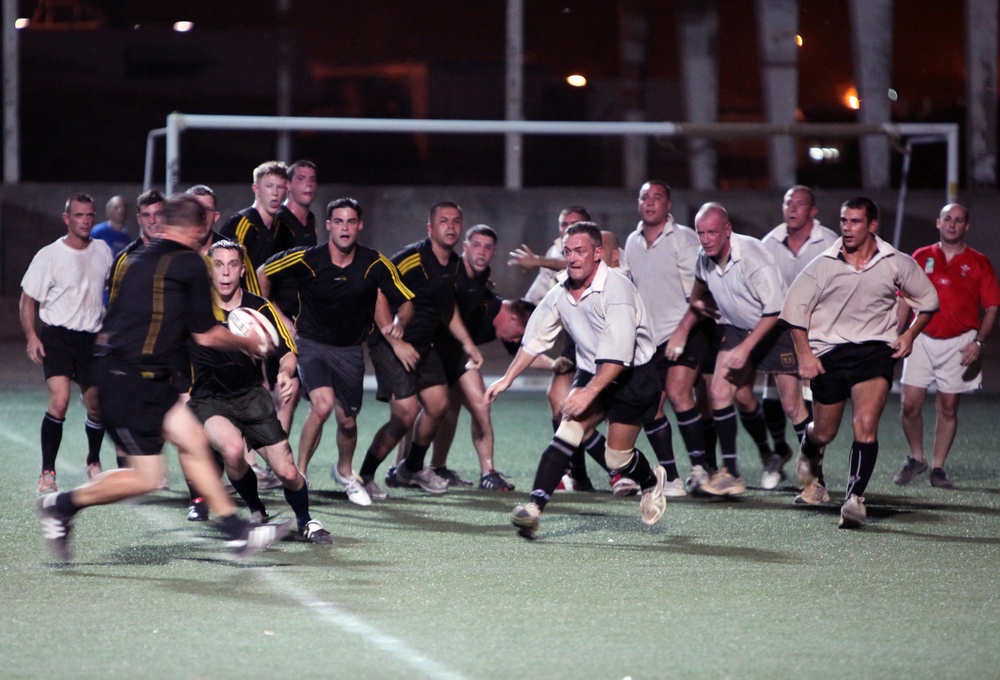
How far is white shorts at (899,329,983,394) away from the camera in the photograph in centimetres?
849

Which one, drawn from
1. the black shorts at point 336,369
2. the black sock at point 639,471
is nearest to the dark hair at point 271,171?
the black shorts at point 336,369

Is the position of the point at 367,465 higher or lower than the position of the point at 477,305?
lower

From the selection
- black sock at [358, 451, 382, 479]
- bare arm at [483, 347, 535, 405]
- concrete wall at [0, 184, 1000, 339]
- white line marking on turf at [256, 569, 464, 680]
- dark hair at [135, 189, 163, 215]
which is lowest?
white line marking on turf at [256, 569, 464, 680]

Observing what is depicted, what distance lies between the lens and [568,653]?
175 inches

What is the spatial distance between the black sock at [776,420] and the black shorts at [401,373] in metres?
2.34

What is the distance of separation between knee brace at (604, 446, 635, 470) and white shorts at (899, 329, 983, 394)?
2676mm

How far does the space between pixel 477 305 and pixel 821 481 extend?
8.17 ft

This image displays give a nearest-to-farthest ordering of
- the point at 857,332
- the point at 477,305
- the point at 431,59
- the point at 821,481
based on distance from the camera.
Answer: the point at 857,332 → the point at 821,481 → the point at 477,305 → the point at 431,59

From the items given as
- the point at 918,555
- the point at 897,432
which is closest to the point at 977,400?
the point at 897,432

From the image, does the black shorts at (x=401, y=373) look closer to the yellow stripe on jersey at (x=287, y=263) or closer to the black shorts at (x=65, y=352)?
the yellow stripe on jersey at (x=287, y=263)

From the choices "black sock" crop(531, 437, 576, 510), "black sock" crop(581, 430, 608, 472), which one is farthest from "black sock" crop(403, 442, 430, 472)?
"black sock" crop(531, 437, 576, 510)

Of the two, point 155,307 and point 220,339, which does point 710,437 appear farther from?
point 155,307

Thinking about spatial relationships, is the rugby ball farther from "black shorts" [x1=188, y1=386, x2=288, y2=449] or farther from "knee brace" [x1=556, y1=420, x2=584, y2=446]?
"knee brace" [x1=556, y1=420, x2=584, y2=446]

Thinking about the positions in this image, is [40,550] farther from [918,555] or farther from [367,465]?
[918,555]
